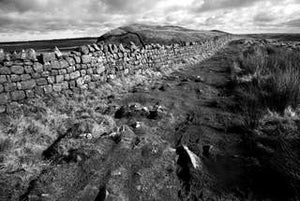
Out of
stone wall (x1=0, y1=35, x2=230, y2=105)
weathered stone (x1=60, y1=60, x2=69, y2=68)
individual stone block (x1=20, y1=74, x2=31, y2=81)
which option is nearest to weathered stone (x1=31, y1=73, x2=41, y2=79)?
stone wall (x1=0, y1=35, x2=230, y2=105)

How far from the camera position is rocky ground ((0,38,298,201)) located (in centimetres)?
272

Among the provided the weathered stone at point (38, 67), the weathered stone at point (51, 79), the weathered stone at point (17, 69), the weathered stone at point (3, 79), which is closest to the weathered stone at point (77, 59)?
the weathered stone at point (51, 79)

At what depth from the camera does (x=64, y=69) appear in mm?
6578

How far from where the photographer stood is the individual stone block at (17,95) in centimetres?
544

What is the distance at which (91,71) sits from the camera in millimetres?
7570

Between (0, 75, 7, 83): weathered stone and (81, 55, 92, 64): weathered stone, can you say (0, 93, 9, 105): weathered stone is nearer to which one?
(0, 75, 7, 83): weathered stone

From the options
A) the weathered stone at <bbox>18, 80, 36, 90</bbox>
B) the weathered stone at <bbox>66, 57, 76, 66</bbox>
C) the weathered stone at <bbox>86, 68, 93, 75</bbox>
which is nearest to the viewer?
the weathered stone at <bbox>18, 80, 36, 90</bbox>

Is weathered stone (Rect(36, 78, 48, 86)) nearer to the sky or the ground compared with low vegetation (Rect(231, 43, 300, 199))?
nearer to the sky

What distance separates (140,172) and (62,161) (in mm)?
1396

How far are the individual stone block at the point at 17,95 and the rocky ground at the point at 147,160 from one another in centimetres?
77

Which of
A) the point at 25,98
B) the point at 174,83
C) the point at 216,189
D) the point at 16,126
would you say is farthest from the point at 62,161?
the point at 174,83

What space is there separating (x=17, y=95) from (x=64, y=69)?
166 cm

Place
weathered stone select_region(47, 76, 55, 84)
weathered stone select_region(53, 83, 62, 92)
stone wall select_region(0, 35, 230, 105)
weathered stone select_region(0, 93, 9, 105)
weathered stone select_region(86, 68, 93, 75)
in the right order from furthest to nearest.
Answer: weathered stone select_region(86, 68, 93, 75), weathered stone select_region(53, 83, 62, 92), weathered stone select_region(47, 76, 55, 84), stone wall select_region(0, 35, 230, 105), weathered stone select_region(0, 93, 9, 105)

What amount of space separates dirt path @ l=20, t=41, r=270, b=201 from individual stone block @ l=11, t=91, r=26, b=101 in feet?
8.54
